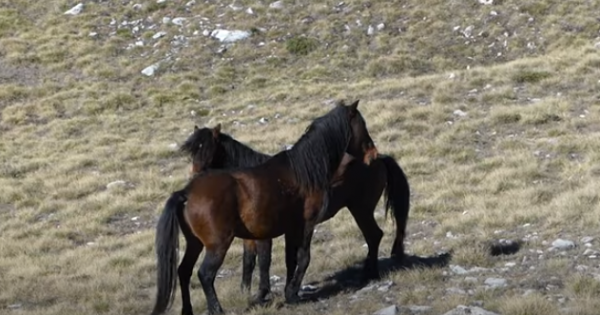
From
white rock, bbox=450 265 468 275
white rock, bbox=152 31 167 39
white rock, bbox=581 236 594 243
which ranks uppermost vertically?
white rock, bbox=450 265 468 275

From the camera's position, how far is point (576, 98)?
18969 millimetres

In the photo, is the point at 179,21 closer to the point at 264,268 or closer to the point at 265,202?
the point at 264,268

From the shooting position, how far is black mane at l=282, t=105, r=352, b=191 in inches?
318

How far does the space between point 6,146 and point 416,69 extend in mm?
11971

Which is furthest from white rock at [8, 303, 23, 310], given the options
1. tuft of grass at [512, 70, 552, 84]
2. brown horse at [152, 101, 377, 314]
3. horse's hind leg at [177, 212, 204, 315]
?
tuft of grass at [512, 70, 552, 84]

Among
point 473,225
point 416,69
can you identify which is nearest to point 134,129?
point 416,69

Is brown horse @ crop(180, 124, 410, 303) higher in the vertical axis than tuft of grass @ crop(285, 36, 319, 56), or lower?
higher

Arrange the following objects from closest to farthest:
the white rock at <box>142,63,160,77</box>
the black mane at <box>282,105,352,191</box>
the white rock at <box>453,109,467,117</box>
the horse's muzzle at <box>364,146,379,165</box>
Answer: the black mane at <box>282,105,352,191</box> → the horse's muzzle at <box>364,146,379,165</box> → the white rock at <box>453,109,467,117</box> → the white rock at <box>142,63,160,77</box>

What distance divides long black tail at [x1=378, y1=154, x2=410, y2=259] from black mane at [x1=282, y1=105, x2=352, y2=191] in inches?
53.9

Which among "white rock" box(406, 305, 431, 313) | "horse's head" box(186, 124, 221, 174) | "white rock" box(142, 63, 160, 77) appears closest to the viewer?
"white rock" box(406, 305, 431, 313)

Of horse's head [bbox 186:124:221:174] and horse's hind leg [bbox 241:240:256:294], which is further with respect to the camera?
horse's hind leg [bbox 241:240:256:294]

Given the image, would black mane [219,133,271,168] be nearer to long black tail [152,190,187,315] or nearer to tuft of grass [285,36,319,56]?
long black tail [152,190,187,315]

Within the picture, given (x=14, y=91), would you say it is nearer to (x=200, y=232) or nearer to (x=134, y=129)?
(x=134, y=129)

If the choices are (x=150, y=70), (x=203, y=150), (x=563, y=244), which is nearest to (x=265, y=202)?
(x=203, y=150)
